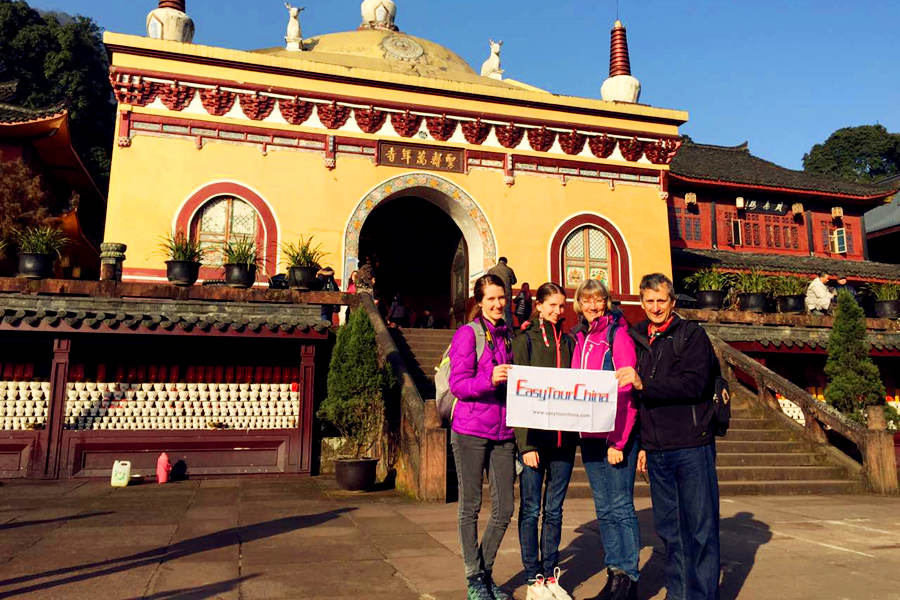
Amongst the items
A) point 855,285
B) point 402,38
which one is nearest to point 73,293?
point 402,38

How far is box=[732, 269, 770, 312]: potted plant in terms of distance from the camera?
47.8 ft

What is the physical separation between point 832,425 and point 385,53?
51.4 ft

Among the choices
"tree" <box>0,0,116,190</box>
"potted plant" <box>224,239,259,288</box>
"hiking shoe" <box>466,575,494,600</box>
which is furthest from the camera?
"tree" <box>0,0,116,190</box>

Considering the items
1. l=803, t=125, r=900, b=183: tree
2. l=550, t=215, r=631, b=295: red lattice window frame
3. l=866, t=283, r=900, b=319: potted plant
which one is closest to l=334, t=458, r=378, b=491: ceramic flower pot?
l=550, t=215, r=631, b=295: red lattice window frame

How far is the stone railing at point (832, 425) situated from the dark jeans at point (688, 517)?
7508 millimetres

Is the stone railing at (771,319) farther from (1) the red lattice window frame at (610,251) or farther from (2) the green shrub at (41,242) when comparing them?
(2) the green shrub at (41,242)

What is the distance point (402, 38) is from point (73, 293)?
14.0 metres

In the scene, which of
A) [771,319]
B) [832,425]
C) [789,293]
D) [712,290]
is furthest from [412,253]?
[832,425]

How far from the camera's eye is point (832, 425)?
10164 millimetres

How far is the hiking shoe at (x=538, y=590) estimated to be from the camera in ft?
12.7

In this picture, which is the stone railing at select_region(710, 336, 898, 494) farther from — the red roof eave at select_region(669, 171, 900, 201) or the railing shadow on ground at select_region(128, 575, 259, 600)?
the red roof eave at select_region(669, 171, 900, 201)

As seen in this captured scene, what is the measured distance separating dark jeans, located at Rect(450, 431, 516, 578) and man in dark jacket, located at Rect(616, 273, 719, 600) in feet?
2.93

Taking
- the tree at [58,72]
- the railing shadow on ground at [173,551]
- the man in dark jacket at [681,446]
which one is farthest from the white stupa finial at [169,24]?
the tree at [58,72]

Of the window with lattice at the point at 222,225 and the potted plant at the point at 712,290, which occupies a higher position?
the window with lattice at the point at 222,225
